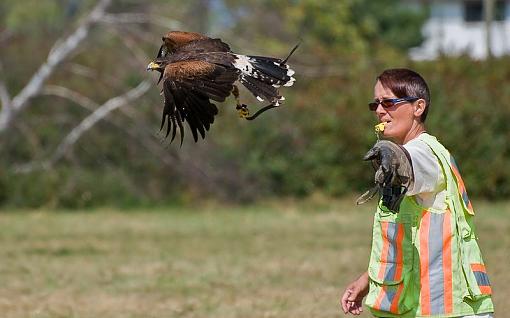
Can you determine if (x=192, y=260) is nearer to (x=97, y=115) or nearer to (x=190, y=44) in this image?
(x=190, y=44)

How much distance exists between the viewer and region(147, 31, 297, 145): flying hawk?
5656 mm

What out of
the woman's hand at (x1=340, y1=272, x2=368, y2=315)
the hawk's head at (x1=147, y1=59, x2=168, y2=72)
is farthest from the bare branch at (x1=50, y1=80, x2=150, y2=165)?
the woman's hand at (x1=340, y1=272, x2=368, y2=315)

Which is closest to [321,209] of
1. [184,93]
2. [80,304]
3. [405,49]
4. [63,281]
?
[63,281]

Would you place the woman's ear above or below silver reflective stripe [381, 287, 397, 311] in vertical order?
above

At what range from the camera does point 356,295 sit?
485 centimetres

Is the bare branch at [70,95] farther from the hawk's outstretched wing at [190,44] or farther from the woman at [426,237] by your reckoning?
the woman at [426,237]

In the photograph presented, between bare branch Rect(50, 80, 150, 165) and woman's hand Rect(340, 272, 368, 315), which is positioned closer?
woman's hand Rect(340, 272, 368, 315)

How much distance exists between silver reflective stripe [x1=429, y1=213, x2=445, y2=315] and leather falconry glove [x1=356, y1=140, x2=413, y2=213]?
1.36 ft

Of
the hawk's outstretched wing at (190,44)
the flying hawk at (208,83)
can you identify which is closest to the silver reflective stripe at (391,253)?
the flying hawk at (208,83)

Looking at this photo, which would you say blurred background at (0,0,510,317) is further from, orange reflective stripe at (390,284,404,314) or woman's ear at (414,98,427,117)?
woman's ear at (414,98,427,117)

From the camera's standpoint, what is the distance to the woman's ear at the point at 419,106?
4400mm

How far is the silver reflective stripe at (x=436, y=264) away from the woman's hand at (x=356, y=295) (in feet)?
1.37

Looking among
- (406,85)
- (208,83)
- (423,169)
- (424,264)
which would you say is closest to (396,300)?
(424,264)

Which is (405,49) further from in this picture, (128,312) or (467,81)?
(128,312)
